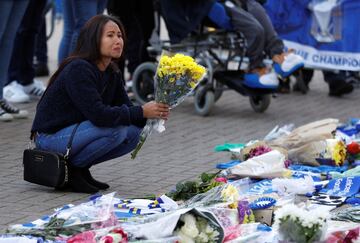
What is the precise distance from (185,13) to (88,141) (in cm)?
335

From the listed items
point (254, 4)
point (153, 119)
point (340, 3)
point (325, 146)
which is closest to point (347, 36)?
point (340, 3)

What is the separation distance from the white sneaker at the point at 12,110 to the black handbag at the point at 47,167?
2434mm

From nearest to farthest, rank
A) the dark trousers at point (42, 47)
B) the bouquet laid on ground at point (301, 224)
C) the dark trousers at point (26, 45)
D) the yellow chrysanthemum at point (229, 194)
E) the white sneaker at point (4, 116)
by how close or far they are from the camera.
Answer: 1. the bouquet laid on ground at point (301, 224)
2. the yellow chrysanthemum at point (229, 194)
3. the white sneaker at point (4, 116)
4. the dark trousers at point (26, 45)
5. the dark trousers at point (42, 47)

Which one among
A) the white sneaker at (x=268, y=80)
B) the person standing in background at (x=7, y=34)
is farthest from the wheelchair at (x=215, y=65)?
the person standing in background at (x=7, y=34)

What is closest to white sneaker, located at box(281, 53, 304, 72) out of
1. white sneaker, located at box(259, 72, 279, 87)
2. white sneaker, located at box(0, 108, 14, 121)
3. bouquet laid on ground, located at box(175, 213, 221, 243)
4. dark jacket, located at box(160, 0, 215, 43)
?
white sneaker, located at box(259, 72, 279, 87)

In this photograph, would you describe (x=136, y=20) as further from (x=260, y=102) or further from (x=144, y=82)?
(x=260, y=102)

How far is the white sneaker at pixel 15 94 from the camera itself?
31.4ft

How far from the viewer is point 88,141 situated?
6.13 metres

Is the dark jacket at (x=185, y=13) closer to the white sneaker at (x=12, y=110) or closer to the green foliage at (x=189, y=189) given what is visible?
the white sneaker at (x=12, y=110)

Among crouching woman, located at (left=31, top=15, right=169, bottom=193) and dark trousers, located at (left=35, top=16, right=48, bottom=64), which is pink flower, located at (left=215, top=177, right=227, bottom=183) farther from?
dark trousers, located at (left=35, top=16, right=48, bottom=64)

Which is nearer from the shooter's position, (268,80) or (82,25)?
(268,80)

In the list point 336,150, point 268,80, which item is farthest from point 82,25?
point 336,150

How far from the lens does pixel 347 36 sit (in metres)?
10.3

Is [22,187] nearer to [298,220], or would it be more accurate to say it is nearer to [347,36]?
[298,220]
